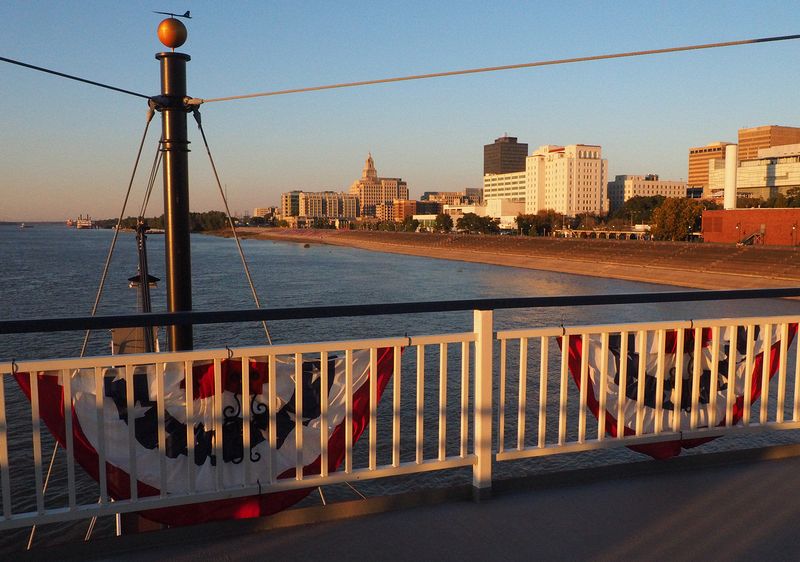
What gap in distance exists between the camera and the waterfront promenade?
9.57 ft

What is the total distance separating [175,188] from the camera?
14.3 feet

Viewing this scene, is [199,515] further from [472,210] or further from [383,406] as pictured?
[472,210]

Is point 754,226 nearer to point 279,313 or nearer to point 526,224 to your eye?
point 526,224

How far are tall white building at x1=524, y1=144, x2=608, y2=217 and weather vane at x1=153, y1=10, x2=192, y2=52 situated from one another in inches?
6955

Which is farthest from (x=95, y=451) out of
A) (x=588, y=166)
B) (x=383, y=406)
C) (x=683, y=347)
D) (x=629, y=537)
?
(x=588, y=166)

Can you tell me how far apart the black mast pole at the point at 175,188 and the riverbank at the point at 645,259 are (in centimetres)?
4833

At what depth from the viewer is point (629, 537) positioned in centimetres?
310

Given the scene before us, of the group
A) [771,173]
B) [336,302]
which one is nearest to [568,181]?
[771,173]

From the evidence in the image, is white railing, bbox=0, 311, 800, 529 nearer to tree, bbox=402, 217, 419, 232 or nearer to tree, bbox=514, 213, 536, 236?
tree, bbox=514, 213, 536, 236

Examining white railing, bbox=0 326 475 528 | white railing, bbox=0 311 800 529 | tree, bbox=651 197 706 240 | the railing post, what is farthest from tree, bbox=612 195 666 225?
white railing, bbox=0 326 475 528

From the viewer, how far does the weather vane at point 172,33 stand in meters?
4.38

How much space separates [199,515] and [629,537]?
6.46 ft

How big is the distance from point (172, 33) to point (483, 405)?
3.09 meters

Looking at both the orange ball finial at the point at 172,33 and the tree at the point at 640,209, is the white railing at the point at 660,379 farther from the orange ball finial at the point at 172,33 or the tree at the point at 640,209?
the tree at the point at 640,209
